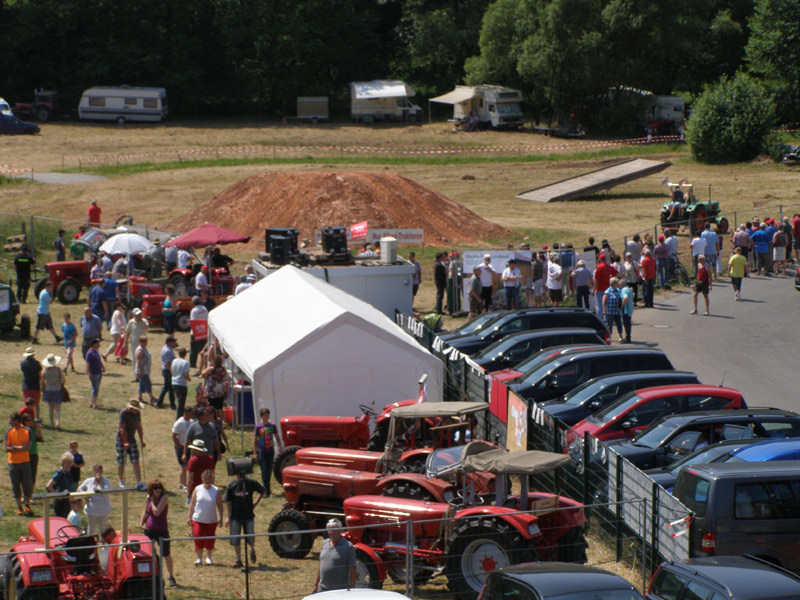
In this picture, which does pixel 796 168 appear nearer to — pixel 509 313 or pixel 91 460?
pixel 509 313

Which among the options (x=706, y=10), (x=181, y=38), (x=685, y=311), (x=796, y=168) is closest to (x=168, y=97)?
(x=181, y=38)

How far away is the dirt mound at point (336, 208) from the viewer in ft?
Answer: 128

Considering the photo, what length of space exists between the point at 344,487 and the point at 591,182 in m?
38.6

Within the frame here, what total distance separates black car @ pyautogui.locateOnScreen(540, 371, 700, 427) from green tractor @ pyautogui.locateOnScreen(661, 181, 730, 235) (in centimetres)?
1943

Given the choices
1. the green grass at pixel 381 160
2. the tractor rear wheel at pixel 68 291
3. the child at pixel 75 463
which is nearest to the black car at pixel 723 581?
the child at pixel 75 463

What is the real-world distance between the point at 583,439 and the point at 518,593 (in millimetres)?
4827

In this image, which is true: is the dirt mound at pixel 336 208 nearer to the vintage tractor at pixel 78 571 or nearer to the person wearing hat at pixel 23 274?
the person wearing hat at pixel 23 274

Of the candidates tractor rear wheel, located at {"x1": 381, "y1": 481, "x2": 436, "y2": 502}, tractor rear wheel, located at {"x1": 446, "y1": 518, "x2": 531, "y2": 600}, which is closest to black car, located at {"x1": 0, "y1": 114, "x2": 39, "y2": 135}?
tractor rear wheel, located at {"x1": 381, "y1": 481, "x2": 436, "y2": 502}

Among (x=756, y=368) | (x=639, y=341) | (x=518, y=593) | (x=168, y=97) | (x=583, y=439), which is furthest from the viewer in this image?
(x=168, y=97)

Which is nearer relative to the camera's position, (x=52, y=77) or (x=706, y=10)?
(x=706, y=10)

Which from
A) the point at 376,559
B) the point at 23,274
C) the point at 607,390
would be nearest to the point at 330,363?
the point at 607,390

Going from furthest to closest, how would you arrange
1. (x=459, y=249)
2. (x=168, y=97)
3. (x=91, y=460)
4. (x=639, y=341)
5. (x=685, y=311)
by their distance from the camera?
(x=168, y=97), (x=459, y=249), (x=685, y=311), (x=639, y=341), (x=91, y=460)

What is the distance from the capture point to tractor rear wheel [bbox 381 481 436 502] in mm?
13023

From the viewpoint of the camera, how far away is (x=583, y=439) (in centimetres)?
1423
